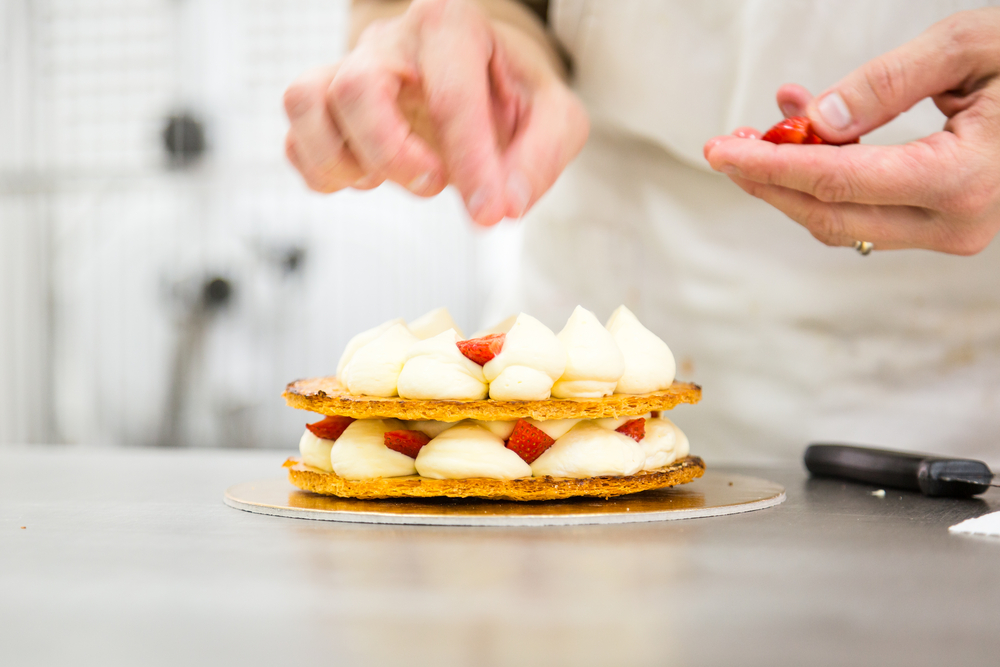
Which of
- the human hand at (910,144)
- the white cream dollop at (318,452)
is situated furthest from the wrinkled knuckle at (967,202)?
the white cream dollop at (318,452)

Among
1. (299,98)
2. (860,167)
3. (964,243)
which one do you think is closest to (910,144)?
(860,167)

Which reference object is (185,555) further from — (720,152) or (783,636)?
(720,152)

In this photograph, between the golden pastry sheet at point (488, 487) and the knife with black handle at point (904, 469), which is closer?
the golden pastry sheet at point (488, 487)

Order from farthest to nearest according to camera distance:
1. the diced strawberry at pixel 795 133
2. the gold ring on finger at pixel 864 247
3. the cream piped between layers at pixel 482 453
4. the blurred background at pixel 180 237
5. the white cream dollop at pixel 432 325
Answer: the blurred background at pixel 180 237 → the gold ring on finger at pixel 864 247 → the white cream dollop at pixel 432 325 → the diced strawberry at pixel 795 133 → the cream piped between layers at pixel 482 453

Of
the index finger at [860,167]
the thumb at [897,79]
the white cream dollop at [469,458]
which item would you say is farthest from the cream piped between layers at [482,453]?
the thumb at [897,79]

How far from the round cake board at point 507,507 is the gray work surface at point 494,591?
3cm

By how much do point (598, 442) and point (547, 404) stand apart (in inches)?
3.7

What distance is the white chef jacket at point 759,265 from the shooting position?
5.16 feet

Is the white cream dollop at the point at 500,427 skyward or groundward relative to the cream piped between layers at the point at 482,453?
skyward

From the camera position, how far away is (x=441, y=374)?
3.45ft

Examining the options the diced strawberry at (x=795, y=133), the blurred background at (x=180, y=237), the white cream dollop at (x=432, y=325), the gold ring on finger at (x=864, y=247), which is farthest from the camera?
the blurred background at (x=180, y=237)

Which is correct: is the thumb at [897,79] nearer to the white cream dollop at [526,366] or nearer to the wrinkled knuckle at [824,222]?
the wrinkled knuckle at [824,222]

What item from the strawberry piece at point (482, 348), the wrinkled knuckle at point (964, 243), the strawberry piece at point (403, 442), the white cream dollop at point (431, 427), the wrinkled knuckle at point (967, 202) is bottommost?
the strawberry piece at point (403, 442)

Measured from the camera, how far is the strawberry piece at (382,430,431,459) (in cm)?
108
